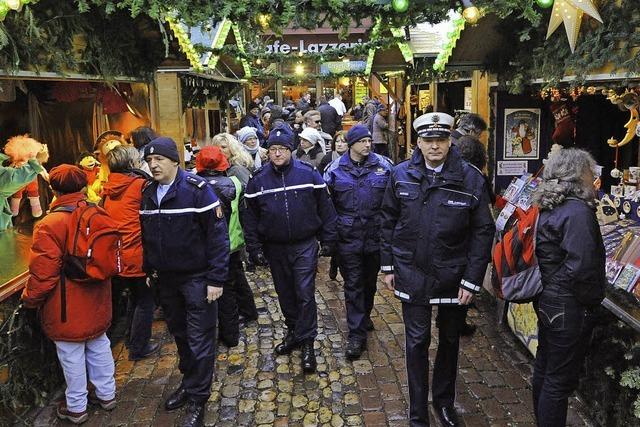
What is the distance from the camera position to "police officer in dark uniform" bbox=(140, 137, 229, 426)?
4.03 metres

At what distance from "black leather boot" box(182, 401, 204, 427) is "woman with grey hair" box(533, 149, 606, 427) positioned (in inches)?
92.4

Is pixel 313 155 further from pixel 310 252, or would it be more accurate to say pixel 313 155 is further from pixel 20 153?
pixel 20 153

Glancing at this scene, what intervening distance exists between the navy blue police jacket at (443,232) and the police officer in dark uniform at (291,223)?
1.19 meters

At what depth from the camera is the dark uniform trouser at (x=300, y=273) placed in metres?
4.95

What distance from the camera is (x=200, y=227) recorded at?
4.10m

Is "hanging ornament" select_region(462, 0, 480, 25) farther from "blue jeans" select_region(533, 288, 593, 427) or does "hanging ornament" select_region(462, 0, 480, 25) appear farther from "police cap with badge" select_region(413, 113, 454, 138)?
"blue jeans" select_region(533, 288, 593, 427)

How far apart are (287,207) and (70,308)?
184cm

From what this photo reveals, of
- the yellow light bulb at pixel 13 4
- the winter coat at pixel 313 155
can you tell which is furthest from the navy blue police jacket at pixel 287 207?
the winter coat at pixel 313 155

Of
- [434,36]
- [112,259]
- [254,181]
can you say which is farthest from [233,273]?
[434,36]

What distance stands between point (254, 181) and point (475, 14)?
2628 mm

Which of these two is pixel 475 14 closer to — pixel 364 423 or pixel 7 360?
pixel 364 423

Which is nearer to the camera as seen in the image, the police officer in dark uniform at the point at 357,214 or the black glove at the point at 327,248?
the black glove at the point at 327,248

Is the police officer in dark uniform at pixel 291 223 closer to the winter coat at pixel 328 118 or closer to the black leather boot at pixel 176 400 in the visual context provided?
the black leather boot at pixel 176 400

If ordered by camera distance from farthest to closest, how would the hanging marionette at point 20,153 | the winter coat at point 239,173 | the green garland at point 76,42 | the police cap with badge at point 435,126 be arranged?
the winter coat at point 239,173 < the hanging marionette at point 20,153 < the green garland at point 76,42 < the police cap with badge at point 435,126
